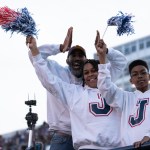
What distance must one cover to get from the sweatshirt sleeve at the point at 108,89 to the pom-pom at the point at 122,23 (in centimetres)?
56

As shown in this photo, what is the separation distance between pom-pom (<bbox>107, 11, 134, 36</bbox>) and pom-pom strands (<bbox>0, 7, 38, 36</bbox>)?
31.4 inches

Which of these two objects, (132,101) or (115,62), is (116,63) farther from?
(132,101)

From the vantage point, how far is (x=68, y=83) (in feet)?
18.1

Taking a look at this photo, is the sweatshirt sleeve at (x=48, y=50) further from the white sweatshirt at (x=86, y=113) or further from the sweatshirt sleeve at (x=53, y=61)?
the white sweatshirt at (x=86, y=113)

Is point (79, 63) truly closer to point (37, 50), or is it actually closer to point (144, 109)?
point (37, 50)

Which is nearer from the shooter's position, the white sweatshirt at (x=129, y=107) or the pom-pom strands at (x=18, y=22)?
the white sweatshirt at (x=129, y=107)

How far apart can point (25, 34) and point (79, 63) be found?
28.9 inches

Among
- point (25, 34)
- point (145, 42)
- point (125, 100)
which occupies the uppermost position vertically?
point (145, 42)

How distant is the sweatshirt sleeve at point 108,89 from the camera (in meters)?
4.94

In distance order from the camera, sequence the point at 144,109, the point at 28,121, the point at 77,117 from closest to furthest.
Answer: the point at 144,109
the point at 77,117
the point at 28,121

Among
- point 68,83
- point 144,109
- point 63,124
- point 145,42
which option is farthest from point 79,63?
point 145,42

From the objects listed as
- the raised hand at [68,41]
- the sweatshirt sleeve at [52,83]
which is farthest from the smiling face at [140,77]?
the raised hand at [68,41]

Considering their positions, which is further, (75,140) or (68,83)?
(68,83)

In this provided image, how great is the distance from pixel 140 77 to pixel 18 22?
1.35 meters
